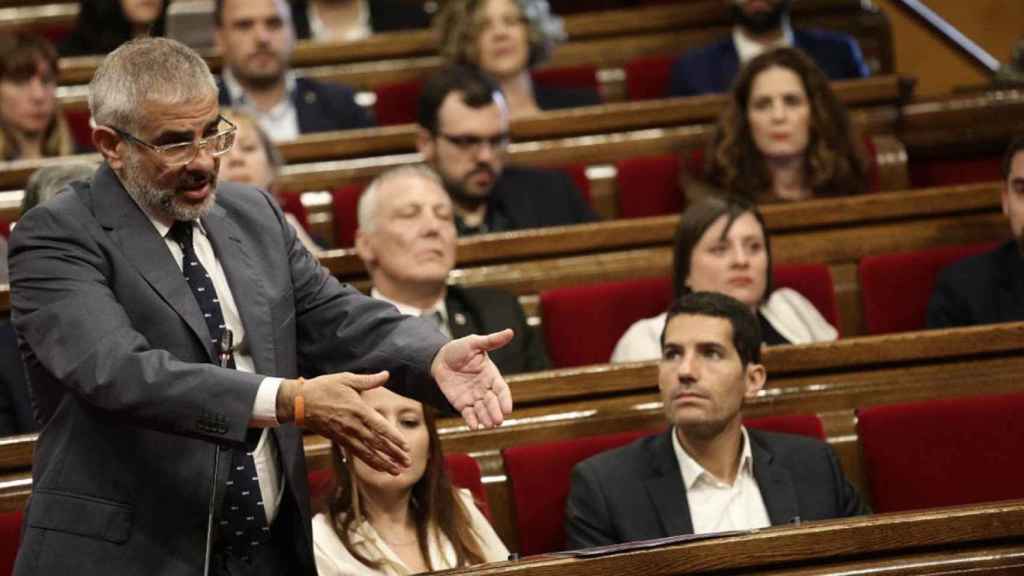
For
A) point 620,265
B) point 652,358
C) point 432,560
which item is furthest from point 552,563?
point 620,265

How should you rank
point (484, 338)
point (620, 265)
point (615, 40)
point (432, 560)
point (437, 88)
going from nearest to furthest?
point (484, 338) → point (432, 560) → point (620, 265) → point (437, 88) → point (615, 40)

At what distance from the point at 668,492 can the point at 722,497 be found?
42 mm

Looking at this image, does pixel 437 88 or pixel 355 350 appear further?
pixel 437 88

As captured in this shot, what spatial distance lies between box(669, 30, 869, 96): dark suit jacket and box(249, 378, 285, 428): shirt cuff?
1.09 meters

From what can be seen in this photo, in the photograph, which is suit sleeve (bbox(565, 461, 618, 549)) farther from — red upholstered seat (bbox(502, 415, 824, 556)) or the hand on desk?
the hand on desk

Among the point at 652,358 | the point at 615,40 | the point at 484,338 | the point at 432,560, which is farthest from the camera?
the point at 615,40

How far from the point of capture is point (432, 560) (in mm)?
966

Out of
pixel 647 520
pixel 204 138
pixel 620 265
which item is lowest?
pixel 647 520

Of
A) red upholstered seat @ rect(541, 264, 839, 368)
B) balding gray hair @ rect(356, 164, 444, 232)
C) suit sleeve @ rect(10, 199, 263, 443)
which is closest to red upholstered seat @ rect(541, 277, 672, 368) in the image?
red upholstered seat @ rect(541, 264, 839, 368)

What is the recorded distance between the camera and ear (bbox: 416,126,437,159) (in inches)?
57.4

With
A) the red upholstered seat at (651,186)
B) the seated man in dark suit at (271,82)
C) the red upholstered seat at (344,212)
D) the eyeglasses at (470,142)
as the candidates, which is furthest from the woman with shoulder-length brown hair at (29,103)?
the red upholstered seat at (651,186)

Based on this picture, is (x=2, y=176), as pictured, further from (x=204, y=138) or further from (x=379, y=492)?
(x=204, y=138)

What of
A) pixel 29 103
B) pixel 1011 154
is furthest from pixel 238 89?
pixel 1011 154

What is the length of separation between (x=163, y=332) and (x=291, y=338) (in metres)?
0.07
